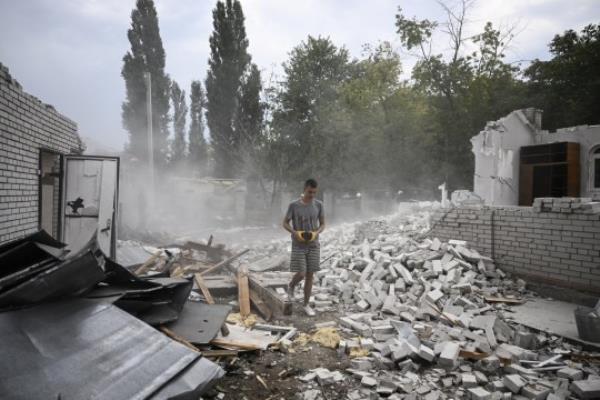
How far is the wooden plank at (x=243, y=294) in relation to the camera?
5.51 m

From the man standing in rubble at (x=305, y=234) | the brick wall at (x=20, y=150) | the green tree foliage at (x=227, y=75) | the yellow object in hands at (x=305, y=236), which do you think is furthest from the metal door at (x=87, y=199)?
the green tree foliage at (x=227, y=75)

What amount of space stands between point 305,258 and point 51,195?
17.4 feet

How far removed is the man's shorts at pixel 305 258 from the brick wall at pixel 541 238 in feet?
12.2

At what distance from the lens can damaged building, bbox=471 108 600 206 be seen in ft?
40.8

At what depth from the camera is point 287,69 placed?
29516 millimetres

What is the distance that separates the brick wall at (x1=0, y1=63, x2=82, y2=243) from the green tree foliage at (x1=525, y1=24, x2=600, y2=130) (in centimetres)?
2250

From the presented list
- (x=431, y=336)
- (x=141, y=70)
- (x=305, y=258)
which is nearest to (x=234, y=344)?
(x=305, y=258)

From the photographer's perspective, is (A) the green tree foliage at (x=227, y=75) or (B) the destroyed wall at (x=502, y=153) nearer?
(B) the destroyed wall at (x=502, y=153)

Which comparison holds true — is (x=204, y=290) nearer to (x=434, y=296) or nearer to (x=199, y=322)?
(x=199, y=322)

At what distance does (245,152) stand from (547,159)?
16.6 meters

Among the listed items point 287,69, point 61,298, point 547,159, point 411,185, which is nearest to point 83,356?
point 61,298

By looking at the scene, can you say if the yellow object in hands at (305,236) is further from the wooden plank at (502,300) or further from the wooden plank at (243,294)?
the wooden plank at (502,300)

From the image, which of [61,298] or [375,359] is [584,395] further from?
[61,298]

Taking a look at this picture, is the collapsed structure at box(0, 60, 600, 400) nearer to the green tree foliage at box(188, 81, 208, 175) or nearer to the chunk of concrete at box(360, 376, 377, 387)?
the chunk of concrete at box(360, 376, 377, 387)
